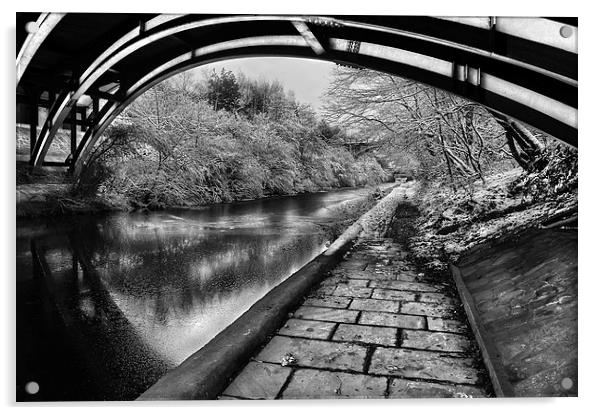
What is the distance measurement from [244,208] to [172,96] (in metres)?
0.92

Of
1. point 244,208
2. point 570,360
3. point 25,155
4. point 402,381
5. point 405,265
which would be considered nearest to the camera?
point 402,381

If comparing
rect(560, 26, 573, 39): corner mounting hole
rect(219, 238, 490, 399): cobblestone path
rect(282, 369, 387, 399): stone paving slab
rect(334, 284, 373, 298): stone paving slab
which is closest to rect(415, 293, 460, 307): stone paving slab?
rect(219, 238, 490, 399): cobblestone path

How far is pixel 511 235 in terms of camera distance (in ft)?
8.34

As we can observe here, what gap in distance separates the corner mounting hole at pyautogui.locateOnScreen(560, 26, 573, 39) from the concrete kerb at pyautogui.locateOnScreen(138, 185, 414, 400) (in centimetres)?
124

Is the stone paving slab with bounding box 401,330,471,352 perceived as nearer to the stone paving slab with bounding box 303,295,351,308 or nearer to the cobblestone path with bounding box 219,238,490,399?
the cobblestone path with bounding box 219,238,490,399

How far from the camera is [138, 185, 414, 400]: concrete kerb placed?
1.72 m

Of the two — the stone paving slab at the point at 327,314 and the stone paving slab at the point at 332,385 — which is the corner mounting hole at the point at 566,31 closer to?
the stone paving slab at the point at 327,314

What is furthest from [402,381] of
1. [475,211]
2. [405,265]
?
[475,211]

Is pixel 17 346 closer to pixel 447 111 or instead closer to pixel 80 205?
pixel 80 205

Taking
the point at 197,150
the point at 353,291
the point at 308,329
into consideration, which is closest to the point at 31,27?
the point at 197,150

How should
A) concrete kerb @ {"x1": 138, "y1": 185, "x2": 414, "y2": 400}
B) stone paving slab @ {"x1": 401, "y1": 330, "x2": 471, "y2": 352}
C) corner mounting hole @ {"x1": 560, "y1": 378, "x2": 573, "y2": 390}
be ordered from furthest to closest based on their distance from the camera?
corner mounting hole @ {"x1": 560, "y1": 378, "x2": 573, "y2": 390} < stone paving slab @ {"x1": 401, "y1": 330, "x2": 471, "y2": 352} < concrete kerb @ {"x1": 138, "y1": 185, "x2": 414, "y2": 400}

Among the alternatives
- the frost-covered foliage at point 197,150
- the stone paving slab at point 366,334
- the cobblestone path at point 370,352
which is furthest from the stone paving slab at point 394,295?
the frost-covered foliage at point 197,150

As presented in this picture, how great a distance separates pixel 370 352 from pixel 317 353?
0.26 metres

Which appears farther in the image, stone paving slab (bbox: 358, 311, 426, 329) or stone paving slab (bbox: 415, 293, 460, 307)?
stone paving slab (bbox: 415, 293, 460, 307)
